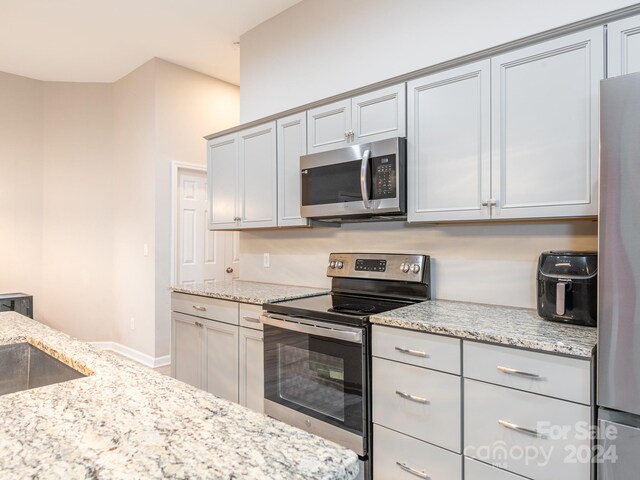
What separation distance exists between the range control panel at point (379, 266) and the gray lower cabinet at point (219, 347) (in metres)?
0.60

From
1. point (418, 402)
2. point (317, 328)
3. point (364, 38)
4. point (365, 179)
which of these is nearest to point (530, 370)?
point (418, 402)

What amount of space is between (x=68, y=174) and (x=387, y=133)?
13.6ft

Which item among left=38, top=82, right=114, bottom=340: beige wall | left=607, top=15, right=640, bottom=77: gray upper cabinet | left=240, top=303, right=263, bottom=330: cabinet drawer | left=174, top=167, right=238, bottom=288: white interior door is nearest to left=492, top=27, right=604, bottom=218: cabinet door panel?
left=607, top=15, right=640, bottom=77: gray upper cabinet

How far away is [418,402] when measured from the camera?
5.64 feet

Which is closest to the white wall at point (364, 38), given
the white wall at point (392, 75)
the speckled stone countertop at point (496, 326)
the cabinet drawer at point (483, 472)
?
the white wall at point (392, 75)

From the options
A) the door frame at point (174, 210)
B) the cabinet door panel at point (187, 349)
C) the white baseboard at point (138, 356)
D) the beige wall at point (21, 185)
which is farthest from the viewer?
the beige wall at point (21, 185)

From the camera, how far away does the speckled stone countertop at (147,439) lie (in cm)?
58

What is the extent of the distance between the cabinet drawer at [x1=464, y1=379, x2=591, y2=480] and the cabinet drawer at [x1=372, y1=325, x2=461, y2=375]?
0.11 metres

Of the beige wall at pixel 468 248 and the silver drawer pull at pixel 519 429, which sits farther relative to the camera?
the beige wall at pixel 468 248

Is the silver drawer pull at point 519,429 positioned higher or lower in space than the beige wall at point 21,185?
lower

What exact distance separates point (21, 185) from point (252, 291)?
3.45m

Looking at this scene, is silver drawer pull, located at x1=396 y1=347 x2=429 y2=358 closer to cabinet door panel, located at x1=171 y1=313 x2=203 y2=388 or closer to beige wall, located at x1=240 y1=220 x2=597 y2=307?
beige wall, located at x1=240 y1=220 x2=597 y2=307

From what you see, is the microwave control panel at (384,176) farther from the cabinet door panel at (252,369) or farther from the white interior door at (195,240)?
the white interior door at (195,240)

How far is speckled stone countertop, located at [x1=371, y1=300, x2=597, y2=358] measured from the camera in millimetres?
1403
